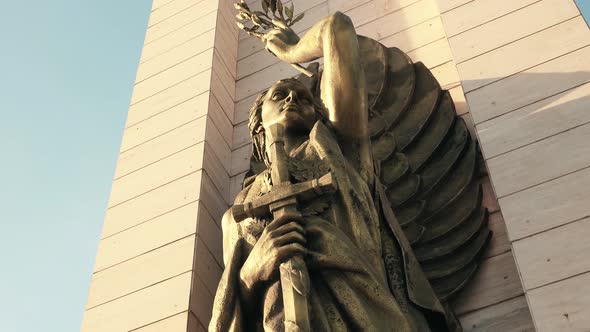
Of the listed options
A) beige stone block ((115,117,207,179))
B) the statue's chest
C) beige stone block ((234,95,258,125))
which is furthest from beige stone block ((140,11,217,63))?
the statue's chest

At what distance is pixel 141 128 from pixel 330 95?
11.1ft

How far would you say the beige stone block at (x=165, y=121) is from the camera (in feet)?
24.9

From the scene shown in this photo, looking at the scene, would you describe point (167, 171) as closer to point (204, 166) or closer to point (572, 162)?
point (204, 166)

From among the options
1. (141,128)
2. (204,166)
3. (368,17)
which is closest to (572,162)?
(204,166)

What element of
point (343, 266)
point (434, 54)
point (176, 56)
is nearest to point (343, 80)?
point (343, 266)

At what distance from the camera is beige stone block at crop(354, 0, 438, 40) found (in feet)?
25.7

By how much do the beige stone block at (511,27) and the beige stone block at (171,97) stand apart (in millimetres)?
2581

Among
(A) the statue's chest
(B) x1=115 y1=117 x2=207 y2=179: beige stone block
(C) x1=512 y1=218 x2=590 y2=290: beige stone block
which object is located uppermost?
(A) the statue's chest

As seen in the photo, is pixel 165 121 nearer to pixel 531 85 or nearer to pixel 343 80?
pixel 343 80

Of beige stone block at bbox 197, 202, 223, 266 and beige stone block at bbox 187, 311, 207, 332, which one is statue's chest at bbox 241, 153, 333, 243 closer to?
beige stone block at bbox 187, 311, 207, 332

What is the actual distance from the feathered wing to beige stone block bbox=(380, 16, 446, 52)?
0.86m

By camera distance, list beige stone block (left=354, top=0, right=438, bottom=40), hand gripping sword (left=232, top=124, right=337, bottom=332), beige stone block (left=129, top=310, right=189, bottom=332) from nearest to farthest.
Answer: hand gripping sword (left=232, top=124, right=337, bottom=332)
beige stone block (left=129, top=310, right=189, bottom=332)
beige stone block (left=354, top=0, right=438, bottom=40)

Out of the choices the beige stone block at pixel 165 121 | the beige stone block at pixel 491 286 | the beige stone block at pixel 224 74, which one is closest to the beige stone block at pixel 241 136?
the beige stone block at pixel 165 121

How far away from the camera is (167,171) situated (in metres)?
7.09
